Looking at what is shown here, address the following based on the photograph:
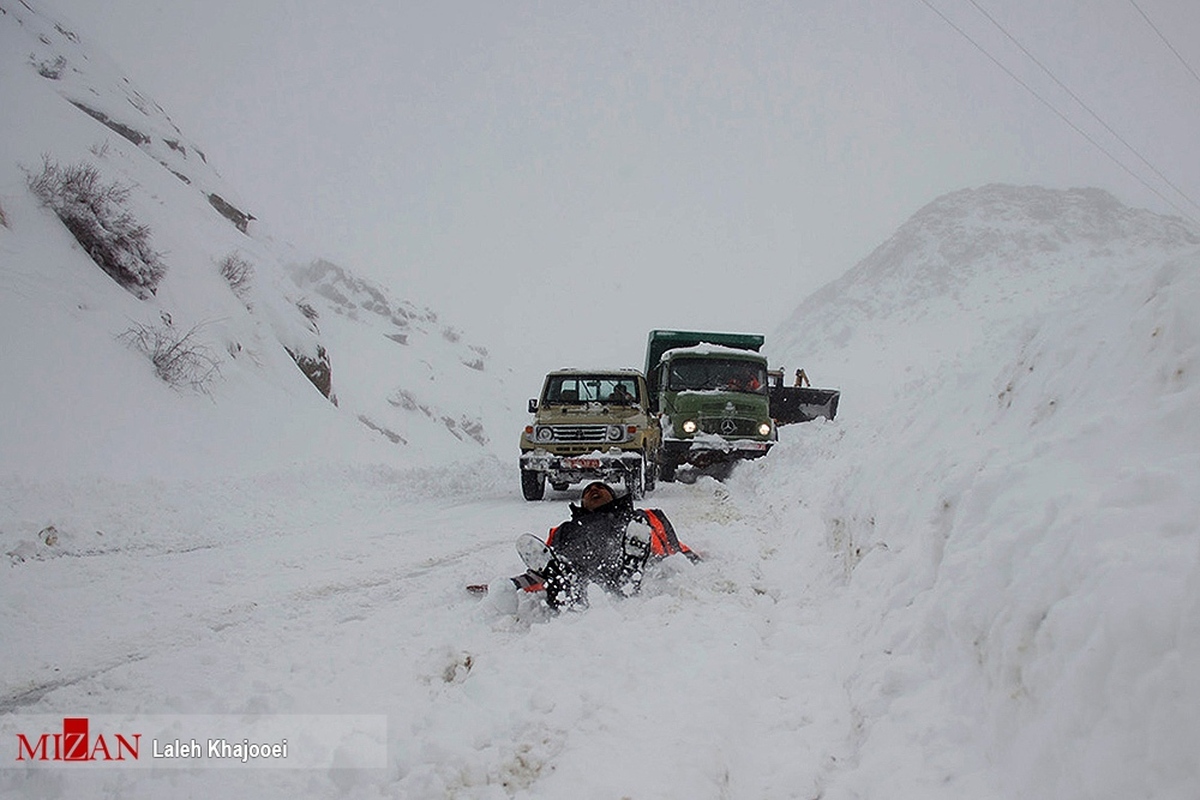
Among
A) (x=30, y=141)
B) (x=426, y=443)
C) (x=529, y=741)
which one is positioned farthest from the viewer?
(x=426, y=443)

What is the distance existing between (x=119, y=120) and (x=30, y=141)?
9.72 metres

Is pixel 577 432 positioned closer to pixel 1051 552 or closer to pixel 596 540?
pixel 596 540

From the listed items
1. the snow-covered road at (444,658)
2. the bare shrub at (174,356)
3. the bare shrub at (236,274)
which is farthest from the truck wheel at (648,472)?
the bare shrub at (236,274)

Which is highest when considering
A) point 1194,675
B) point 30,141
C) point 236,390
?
point 30,141

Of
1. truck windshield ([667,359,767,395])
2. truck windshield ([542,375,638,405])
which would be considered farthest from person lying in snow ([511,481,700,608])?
truck windshield ([667,359,767,395])

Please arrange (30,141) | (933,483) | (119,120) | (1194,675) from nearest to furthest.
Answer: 1. (1194,675)
2. (933,483)
3. (30,141)
4. (119,120)

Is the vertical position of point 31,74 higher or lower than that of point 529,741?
higher

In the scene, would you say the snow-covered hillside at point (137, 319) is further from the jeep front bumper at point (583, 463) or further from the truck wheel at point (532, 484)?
the jeep front bumper at point (583, 463)

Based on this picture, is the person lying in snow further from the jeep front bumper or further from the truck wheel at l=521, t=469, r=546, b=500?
the truck wheel at l=521, t=469, r=546, b=500

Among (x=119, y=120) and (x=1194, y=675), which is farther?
(x=119, y=120)

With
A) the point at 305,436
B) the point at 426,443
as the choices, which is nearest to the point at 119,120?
the point at 426,443

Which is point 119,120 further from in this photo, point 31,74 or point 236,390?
point 236,390

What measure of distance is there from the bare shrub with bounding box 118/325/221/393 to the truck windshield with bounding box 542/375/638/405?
5688 millimetres

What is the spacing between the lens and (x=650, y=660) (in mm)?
3533
